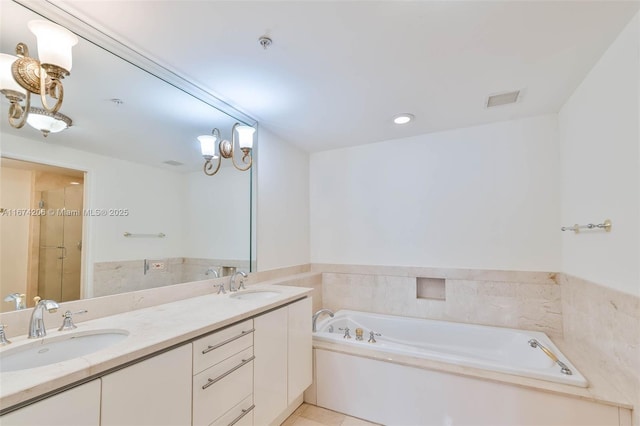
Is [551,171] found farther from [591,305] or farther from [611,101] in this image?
[591,305]

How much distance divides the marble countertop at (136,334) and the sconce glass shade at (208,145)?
1.10 meters

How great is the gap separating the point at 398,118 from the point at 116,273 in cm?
238

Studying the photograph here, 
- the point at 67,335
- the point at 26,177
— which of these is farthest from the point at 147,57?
the point at 67,335

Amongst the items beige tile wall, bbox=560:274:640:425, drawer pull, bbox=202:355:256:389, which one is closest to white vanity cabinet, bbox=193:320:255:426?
drawer pull, bbox=202:355:256:389

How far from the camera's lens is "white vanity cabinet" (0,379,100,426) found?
798mm

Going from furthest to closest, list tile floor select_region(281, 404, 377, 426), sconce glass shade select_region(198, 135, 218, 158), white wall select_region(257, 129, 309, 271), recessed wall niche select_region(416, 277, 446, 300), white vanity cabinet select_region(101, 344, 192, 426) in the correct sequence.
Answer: recessed wall niche select_region(416, 277, 446, 300)
white wall select_region(257, 129, 309, 271)
sconce glass shade select_region(198, 135, 218, 158)
tile floor select_region(281, 404, 377, 426)
white vanity cabinet select_region(101, 344, 192, 426)

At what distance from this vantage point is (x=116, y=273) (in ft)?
5.27

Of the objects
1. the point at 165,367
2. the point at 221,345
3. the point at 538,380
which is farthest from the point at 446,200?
the point at 165,367

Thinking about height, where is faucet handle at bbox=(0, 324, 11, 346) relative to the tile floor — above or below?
above

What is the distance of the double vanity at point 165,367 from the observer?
876 millimetres

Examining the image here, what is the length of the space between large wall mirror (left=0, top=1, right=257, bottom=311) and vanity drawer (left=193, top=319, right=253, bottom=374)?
64 cm

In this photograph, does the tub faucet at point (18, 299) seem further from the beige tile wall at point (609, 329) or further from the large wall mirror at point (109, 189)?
the beige tile wall at point (609, 329)

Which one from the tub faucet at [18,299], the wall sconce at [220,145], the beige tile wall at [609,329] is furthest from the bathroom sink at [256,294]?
the beige tile wall at [609,329]

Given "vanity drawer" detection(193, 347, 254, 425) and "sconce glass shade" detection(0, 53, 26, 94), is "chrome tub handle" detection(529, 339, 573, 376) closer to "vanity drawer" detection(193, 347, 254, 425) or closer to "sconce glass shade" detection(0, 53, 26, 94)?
"vanity drawer" detection(193, 347, 254, 425)
